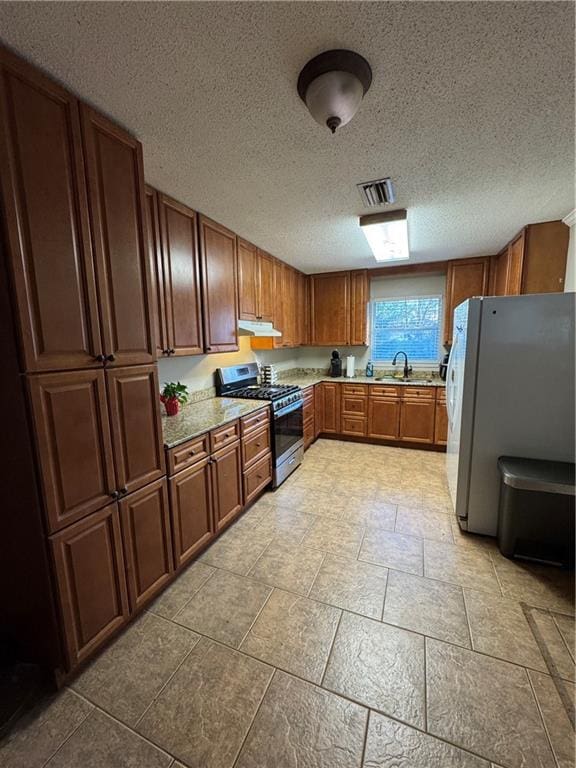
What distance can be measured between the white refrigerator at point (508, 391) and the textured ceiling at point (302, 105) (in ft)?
2.75

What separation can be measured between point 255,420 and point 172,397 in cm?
71

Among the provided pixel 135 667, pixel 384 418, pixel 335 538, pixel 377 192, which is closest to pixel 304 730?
pixel 135 667

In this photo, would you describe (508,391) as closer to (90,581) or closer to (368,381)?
(368,381)

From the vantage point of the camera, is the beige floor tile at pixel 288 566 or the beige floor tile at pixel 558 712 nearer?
the beige floor tile at pixel 558 712

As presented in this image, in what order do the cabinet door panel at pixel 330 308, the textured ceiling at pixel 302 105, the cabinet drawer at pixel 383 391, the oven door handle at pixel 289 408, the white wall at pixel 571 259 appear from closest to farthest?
the textured ceiling at pixel 302 105
the white wall at pixel 571 259
the oven door handle at pixel 289 408
the cabinet drawer at pixel 383 391
the cabinet door panel at pixel 330 308

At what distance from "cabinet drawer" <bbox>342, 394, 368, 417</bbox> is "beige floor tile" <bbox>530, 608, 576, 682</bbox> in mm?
2766

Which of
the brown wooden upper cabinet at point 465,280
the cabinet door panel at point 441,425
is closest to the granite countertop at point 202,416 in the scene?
the cabinet door panel at point 441,425

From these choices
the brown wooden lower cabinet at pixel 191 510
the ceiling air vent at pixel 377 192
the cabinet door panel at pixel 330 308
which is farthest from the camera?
the cabinet door panel at pixel 330 308

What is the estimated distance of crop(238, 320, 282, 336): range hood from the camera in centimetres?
307

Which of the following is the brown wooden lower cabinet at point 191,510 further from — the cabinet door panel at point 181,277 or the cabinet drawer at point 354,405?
the cabinet drawer at point 354,405

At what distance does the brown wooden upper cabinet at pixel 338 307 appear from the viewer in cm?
451

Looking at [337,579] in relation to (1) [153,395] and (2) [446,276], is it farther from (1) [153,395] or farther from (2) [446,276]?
(2) [446,276]

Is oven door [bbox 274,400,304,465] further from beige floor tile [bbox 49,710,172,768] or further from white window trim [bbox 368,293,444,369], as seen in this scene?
beige floor tile [bbox 49,710,172,768]

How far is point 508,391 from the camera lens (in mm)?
2225
